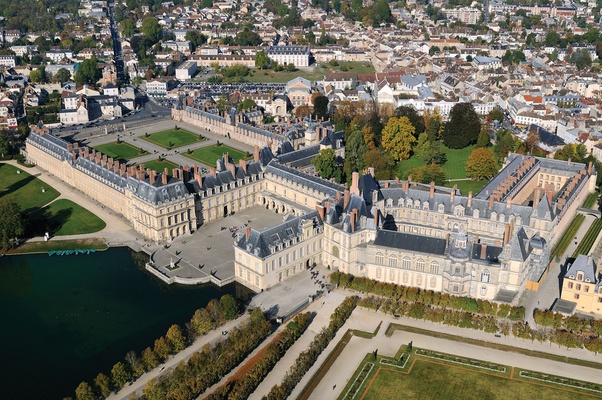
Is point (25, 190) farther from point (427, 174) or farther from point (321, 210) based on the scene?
point (427, 174)

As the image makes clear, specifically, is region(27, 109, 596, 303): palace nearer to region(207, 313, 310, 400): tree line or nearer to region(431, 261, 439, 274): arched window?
region(431, 261, 439, 274): arched window

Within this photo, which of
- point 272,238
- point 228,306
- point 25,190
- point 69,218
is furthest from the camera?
point 25,190

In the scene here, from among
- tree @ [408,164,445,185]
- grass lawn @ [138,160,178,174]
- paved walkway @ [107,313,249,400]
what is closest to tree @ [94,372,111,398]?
paved walkway @ [107,313,249,400]

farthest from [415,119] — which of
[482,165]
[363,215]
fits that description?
[363,215]

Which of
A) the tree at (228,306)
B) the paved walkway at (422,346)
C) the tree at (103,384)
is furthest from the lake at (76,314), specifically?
the paved walkway at (422,346)

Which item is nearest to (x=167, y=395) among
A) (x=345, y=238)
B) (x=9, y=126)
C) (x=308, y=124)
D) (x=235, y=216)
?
(x=345, y=238)

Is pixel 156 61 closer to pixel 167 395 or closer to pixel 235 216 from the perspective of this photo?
pixel 235 216
